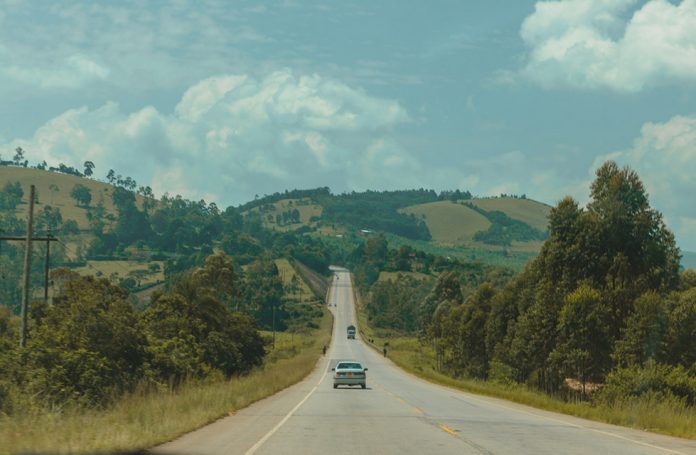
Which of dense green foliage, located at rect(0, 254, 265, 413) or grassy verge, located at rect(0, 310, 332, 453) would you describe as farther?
dense green foliage, located at rect(0, 254, 265, 413)

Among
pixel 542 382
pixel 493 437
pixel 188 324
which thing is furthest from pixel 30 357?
pixel 542 382

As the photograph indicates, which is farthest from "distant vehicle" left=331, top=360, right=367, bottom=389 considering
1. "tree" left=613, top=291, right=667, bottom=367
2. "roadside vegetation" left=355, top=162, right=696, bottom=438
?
"tree" left=613, top=291, right=667, bottom=367

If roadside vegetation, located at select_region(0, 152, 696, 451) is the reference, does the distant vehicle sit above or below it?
below

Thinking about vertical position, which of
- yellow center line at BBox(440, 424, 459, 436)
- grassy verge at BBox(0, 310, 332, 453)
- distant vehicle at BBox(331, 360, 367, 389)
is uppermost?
grassy verge at BBox(0, 310, 332, 453)

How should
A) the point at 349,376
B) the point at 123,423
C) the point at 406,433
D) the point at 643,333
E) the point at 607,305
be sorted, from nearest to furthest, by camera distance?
the point at 123,423
the point at 406,433
the point at 349,376
the point at 643,333
the point at 607,305

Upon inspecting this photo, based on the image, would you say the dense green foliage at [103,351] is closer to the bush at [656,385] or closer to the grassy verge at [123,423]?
the grassy verge at [123,423]

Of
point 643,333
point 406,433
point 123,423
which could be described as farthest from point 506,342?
point 123,423

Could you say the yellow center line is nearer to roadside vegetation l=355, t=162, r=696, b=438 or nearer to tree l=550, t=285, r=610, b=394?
roadside vegetation l=355, t=162, r=696, b=438

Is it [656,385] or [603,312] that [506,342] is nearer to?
[603,312]

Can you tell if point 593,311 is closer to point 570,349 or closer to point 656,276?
point 570,349

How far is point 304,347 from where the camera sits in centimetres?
12575

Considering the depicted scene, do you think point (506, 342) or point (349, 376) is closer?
point (349, 376)

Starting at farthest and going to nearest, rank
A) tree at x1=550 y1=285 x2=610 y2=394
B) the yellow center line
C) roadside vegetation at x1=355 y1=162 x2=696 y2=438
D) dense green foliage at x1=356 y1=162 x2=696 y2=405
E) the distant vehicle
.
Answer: tree at x1=550 y1=285 x2=610 y2=394, dense green foliage at x1=356 y1=162 x2=696 y2=405, roadside vegetation at x1=355 y1=162 x2=696 y2=438, the distant vehicle, the yellow center line

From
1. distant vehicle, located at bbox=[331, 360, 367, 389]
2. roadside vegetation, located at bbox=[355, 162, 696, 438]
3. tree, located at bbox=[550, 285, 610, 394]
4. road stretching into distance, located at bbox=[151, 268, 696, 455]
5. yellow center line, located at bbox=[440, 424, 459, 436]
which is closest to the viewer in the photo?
road stretching into distance, located at bbox=[151, 268, 696, 455]
